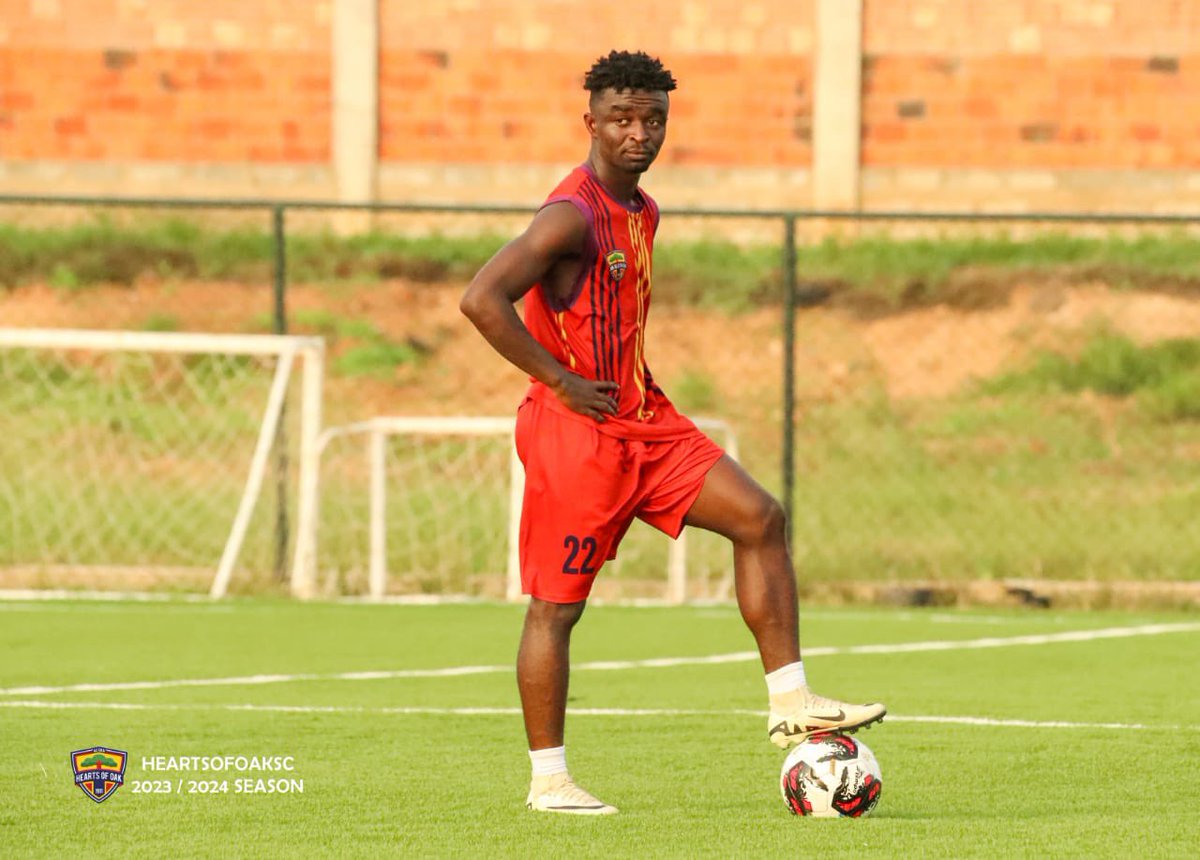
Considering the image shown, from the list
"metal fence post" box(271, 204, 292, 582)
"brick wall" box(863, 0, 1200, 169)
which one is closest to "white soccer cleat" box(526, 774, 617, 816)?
"metal fence post" box(271, 204, 292, 582)

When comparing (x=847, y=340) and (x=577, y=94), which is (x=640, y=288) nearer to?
(x=847, y=340)

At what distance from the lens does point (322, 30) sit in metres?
23.5

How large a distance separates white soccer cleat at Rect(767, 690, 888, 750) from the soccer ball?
3 centimetres

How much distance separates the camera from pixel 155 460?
15.6 m

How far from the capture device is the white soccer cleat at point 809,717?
5996 millimetres

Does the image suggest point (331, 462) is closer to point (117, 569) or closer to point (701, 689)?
point (117, 569)

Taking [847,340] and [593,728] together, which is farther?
[847,340]

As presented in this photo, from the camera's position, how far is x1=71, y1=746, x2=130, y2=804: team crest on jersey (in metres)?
6.30

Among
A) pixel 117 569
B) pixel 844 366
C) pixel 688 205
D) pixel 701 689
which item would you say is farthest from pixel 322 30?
pixel 701 689

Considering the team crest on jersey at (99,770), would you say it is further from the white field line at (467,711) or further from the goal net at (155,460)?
the goal net at (155,460)

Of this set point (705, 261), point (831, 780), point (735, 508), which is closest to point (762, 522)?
point (735, 508)

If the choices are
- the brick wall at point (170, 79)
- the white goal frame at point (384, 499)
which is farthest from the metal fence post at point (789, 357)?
the brick wall at point (170, 79)

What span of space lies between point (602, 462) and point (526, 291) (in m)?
0.54

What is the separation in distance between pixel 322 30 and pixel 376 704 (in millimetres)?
16165
